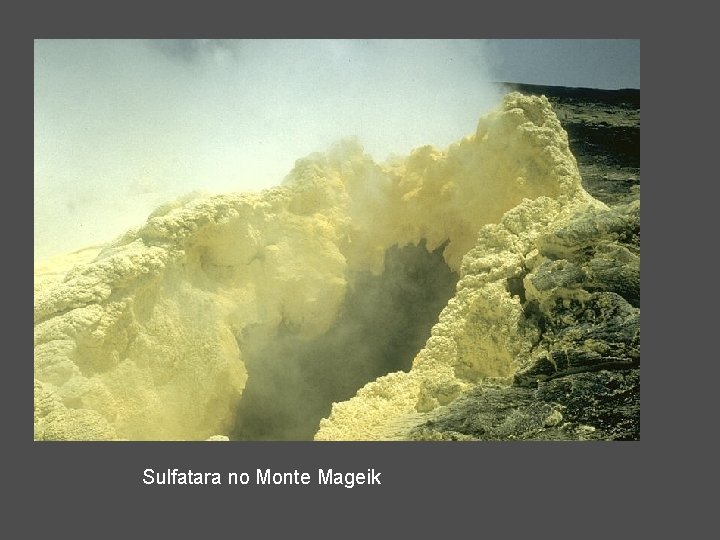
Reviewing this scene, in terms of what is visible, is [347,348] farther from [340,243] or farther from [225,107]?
[225,107]

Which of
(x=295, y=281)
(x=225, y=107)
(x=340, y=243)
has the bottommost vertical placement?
(x=295, y=281)

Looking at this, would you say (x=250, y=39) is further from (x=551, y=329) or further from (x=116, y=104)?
(x=551, y=329)

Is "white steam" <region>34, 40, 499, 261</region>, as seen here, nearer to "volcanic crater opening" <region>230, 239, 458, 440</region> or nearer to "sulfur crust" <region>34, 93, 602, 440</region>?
"sulfur crust" <region>34, 93, 602, 440</region>

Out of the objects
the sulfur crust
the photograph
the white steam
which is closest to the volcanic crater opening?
the photograph

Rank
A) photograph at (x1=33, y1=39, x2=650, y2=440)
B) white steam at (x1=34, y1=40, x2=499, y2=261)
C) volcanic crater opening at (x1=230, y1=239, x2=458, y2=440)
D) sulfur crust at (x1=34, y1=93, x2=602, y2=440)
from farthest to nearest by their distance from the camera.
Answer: volcanic crater opening at (x1=230, y1=239, x2=458, y2=440) < white steam at (x1=34, y1=40, x2=499, y2=261) < sulfur crust at (x1=34, y1=93, x2=602, y2=440) < photograph at (x1=33, y1=39, x2=650, y2=440)

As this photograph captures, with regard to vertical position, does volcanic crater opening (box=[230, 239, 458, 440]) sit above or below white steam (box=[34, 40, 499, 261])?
below

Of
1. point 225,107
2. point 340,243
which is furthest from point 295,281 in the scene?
point 225,107
